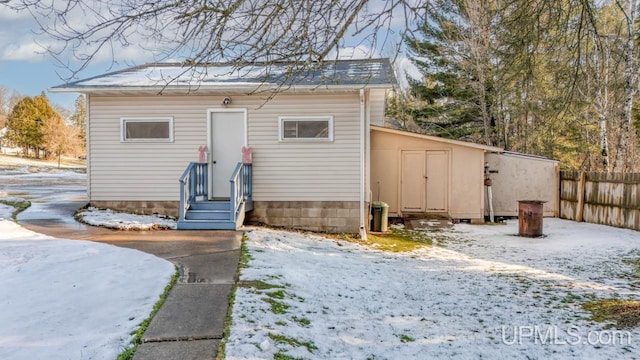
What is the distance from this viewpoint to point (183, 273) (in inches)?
199

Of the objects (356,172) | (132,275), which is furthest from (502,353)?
(356,172)

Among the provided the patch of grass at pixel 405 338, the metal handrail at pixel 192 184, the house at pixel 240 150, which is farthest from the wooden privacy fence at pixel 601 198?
A: the metal handrail at pixel 192 184

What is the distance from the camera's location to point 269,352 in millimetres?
3223

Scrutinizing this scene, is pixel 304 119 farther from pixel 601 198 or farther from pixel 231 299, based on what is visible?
pixel 601 198

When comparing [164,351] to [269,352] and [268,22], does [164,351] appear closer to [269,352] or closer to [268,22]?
[269,352]

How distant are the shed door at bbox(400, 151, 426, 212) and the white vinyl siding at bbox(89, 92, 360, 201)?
127 inches

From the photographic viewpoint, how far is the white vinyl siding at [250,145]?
934 centimetres

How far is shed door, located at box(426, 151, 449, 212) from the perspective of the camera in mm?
12047

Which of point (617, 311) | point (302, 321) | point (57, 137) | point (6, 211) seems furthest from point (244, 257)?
point (57, 137)

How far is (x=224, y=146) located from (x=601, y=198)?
977cm

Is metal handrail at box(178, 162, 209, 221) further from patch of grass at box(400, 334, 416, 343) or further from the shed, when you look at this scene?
the shed

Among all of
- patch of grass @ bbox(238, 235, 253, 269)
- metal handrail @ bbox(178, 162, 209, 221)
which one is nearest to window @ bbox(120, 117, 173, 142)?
metal handrail @ bbox(178, 162, 209, 221)

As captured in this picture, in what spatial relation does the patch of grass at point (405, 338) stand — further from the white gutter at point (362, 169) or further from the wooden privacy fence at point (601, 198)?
the wooden privacy fence at point (601, 198)

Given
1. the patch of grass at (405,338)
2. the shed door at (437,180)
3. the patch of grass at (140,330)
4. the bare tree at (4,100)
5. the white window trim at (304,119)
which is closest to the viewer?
the patch of grass at (140,330)
